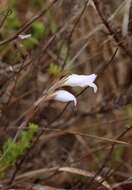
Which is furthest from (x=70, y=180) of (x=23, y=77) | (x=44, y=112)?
(x=23, y=77)

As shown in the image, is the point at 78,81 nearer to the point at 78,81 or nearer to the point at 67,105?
the point at 78,81

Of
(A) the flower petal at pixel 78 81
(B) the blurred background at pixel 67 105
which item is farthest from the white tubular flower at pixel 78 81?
(B) the blurred background at pixel 67 105

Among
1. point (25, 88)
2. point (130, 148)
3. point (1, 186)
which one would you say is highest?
point (25, 88)

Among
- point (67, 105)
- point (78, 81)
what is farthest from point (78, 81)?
point (67, 105)

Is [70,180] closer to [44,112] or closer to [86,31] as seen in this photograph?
[44,112]

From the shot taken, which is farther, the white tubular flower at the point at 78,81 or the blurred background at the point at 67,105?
the blurred background at the point at 67,105

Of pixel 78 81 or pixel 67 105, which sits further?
pixel 67 105

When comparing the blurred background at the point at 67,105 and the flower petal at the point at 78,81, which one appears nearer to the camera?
the flower petal at the point at 78,81

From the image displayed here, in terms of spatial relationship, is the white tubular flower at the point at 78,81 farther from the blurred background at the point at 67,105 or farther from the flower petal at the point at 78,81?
the blurred background at the point at 67,105
